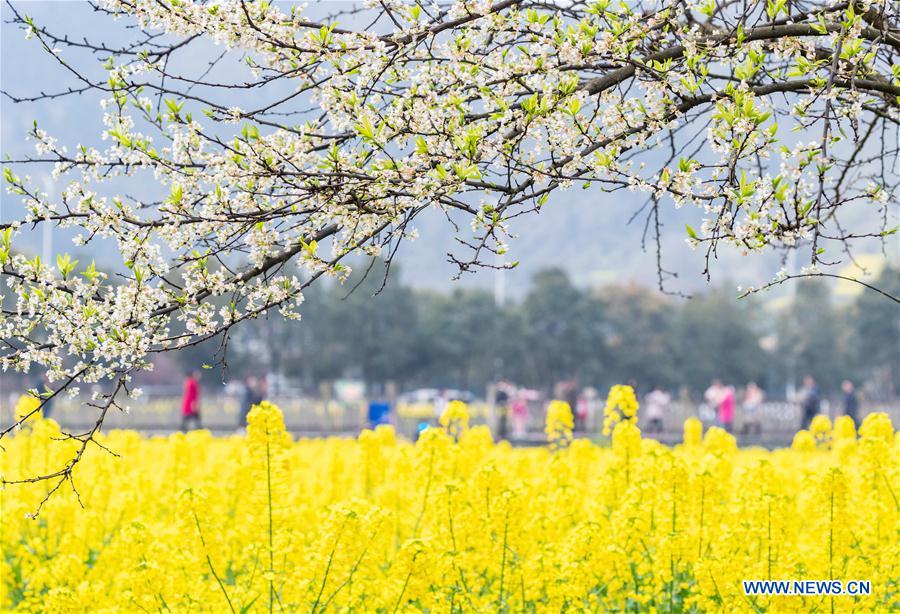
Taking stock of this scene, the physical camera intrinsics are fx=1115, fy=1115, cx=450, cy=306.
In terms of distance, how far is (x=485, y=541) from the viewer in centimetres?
683

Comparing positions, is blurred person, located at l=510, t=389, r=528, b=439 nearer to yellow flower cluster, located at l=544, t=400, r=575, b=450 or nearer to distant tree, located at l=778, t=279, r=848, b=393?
yellow flower cluster, located at l=544, t=400, r=575, b=450

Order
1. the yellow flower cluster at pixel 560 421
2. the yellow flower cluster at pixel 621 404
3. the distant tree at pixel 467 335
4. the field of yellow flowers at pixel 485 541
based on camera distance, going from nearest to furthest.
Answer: the field of yellow flowers at pixel 485 541
the yellow flower cluster at pixel 621 404
the yellow flower cluster at pixel 560 421
the distant tree at pixel 467 335

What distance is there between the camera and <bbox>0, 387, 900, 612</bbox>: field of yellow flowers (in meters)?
6.18

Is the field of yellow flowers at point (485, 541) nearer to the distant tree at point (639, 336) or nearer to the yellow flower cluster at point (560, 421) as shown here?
the yellow flower cluster at point (560, 421)

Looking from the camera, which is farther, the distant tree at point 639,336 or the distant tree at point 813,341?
the distant tree at point 813,341

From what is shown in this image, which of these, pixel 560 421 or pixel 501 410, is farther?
pixel 501 410

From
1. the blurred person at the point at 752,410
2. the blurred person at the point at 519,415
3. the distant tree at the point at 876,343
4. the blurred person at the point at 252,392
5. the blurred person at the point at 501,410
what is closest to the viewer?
the blurred person at the point at 252,392

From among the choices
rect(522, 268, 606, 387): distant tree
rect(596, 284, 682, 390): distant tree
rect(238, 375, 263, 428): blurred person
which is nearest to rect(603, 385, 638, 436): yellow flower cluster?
rect(238, 375, 263, 428): blurred person

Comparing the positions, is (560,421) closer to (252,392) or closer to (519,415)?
(252,392)

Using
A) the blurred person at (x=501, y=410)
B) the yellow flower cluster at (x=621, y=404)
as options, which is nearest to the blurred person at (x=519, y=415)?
the blurred person at (x=501, y=410)

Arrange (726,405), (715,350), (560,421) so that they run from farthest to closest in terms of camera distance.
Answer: (715,350) → (726,405) → (560,421)

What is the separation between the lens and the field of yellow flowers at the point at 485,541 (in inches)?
243

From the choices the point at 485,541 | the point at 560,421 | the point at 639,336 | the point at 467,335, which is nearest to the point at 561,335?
the point at 467,335

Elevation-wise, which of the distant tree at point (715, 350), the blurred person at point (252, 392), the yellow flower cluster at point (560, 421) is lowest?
the yellow flower cluster at point (560, 421)
